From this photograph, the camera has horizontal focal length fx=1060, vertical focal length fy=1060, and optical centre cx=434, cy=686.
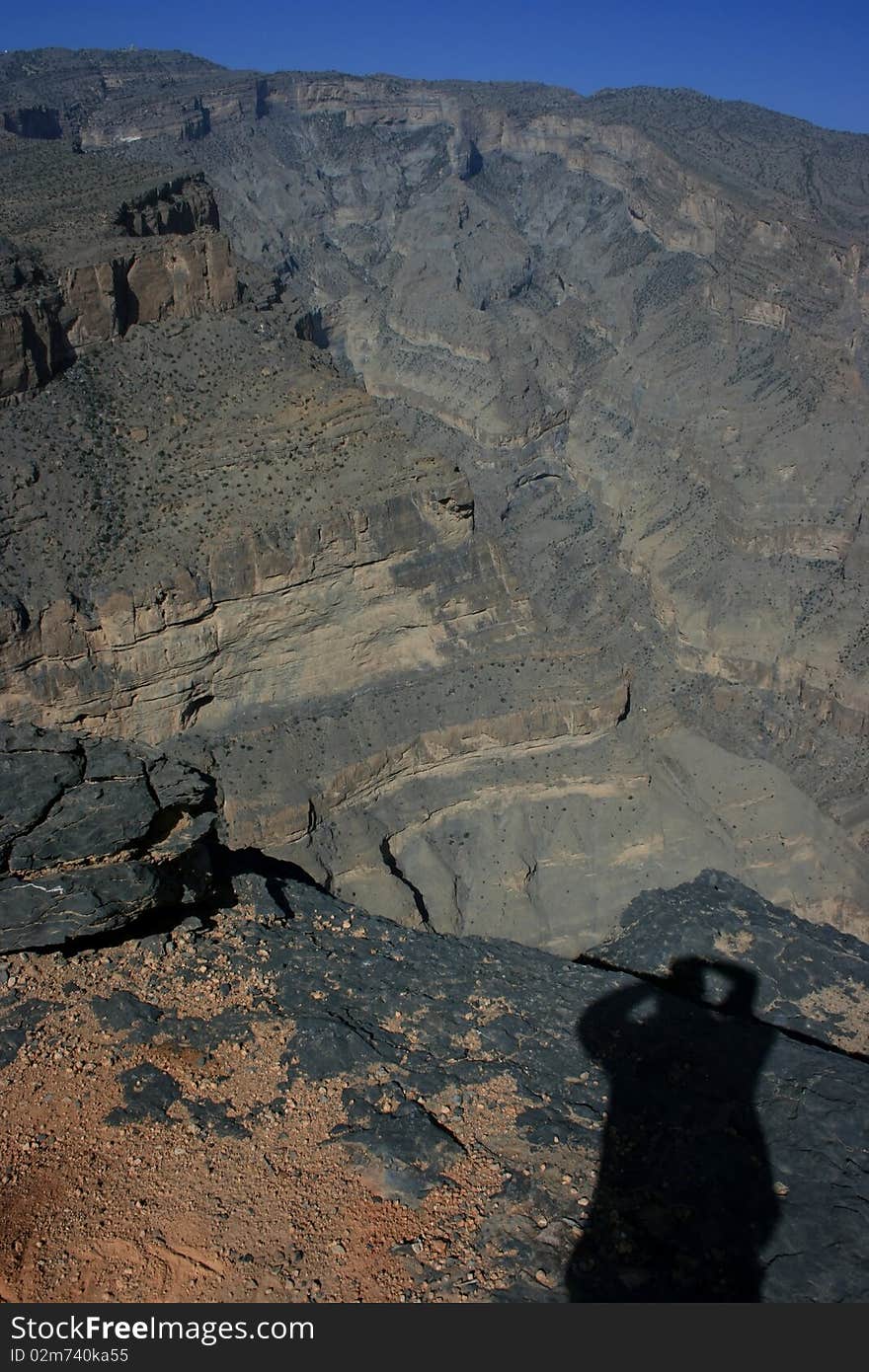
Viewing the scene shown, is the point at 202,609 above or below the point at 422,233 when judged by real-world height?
below

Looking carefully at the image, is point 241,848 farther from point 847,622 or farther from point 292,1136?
point 847,622

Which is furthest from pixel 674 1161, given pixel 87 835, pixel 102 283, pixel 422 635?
pixel 102 283

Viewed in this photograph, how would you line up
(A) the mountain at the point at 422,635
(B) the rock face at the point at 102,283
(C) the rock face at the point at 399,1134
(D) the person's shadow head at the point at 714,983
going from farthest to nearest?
(B) the rock face at the point at 102,283 → (D) the person's shadow head at the point at 714,983 → (A) the mountain at the point at 422,635 → (C) the rock face at the point at 399,1134

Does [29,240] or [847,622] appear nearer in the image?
[29,240]

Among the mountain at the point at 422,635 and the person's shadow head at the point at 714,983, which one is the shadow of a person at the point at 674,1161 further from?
the person's shadow head at the point at 714,983

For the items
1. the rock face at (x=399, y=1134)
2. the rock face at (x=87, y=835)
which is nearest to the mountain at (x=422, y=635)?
the rock face at (x=87, y=835)

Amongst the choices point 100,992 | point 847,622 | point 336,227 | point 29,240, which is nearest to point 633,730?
point 847,622
